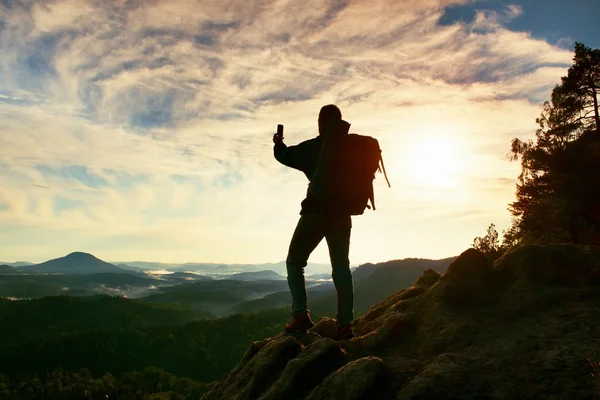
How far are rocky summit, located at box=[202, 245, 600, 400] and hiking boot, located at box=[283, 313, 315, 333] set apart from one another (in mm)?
147

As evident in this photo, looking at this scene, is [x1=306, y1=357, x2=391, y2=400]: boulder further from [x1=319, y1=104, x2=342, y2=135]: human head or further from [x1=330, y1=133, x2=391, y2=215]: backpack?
[x1=319, y1=104, x2=342, y2=135]: human head

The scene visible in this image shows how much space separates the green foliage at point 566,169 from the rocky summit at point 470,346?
76.2ft

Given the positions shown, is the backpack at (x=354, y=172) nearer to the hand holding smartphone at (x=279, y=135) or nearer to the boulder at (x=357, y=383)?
the hand holding smartphone at (x=279, y=135)

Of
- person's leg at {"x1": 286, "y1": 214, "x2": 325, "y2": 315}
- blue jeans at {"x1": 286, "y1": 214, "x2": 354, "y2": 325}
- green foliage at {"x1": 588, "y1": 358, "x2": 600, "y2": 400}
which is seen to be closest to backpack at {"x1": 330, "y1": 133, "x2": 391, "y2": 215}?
blue jeans at {"x1": 286, "y1": 214, "x2": 354, "y2": 325}

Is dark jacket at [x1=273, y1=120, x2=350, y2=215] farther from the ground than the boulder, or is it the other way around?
dark jacket at [x1=273, y1=120, x2=350, y2=215]

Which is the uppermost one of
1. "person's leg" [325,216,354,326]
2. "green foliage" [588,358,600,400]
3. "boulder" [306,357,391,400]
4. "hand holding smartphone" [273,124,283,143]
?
"hand holding smartphone" [273,124,283,143]

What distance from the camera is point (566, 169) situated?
31.1 m

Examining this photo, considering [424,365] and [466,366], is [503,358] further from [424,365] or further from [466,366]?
[424,365]

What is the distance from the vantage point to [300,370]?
6930 mm

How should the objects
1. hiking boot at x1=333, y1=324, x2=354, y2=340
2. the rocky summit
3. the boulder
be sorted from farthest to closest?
hiking boot at x1=333, y1=324, x2=354, y2=340
the boulder
the rocky summit

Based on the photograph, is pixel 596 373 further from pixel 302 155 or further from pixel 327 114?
pixel 327 114

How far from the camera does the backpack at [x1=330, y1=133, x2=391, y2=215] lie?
802 cm

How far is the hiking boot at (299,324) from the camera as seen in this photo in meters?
8.84

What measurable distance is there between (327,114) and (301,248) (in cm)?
264
